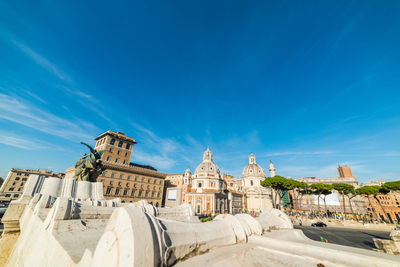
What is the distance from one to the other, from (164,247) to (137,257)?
1.17 feet

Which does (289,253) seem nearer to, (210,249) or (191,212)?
Result: (210,249)

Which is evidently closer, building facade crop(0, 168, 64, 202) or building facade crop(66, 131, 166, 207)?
building facade crop(66, 131, 166, 207)

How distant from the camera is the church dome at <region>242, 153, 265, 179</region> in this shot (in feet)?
204

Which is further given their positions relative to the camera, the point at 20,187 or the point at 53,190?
the point at 20,187

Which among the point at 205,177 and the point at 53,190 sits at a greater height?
the point at 205,177

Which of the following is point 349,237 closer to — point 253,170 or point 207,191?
point 207,191

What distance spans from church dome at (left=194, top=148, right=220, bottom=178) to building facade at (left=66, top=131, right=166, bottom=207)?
11820 mm

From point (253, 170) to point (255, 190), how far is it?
7.37 meters

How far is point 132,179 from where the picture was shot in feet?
149

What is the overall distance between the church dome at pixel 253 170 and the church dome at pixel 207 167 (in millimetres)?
15467

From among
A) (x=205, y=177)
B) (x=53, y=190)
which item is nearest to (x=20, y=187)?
(x=205, y=177)

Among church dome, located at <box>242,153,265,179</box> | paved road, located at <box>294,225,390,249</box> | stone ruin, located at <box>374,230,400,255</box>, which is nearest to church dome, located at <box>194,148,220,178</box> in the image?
church dome, located at <box>242,153,265,179</box>

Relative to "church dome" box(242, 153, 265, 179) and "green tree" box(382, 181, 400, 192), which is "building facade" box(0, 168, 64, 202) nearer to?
"church dome" box(242, 153, 265, 179)

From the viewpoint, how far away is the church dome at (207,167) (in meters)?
51.7
